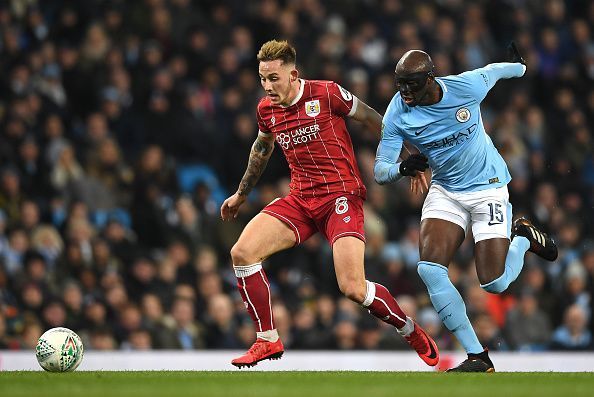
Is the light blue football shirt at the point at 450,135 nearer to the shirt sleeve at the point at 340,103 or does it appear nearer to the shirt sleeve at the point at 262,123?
the shirt sleeve at the point at 340,103

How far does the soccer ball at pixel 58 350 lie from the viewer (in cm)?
875

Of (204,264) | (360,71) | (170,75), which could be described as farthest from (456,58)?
(204,264)

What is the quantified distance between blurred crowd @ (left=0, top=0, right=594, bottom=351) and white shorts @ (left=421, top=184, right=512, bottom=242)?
3.88 metres

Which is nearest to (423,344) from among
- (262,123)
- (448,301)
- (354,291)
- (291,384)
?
(448,301)

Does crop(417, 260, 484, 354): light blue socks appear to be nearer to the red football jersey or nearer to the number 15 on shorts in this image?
the number 15 on shorts

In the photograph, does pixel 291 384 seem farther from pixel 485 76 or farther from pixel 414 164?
pixel 485 76

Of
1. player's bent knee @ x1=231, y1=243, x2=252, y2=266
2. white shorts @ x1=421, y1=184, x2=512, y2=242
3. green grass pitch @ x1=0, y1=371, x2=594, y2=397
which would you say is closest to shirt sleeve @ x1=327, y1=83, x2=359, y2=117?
white shorts @ x1=421, y1=184, x2=512, y2=242

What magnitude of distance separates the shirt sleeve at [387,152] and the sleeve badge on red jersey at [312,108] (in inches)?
21.1

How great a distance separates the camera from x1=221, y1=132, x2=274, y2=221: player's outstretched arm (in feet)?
31.5

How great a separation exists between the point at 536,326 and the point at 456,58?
4.61 m

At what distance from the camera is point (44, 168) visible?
1368cm

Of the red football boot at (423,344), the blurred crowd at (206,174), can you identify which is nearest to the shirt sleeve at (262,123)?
the red football boot at (423,344)

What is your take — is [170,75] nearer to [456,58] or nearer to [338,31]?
[338,31]

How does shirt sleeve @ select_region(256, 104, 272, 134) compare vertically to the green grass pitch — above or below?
above
